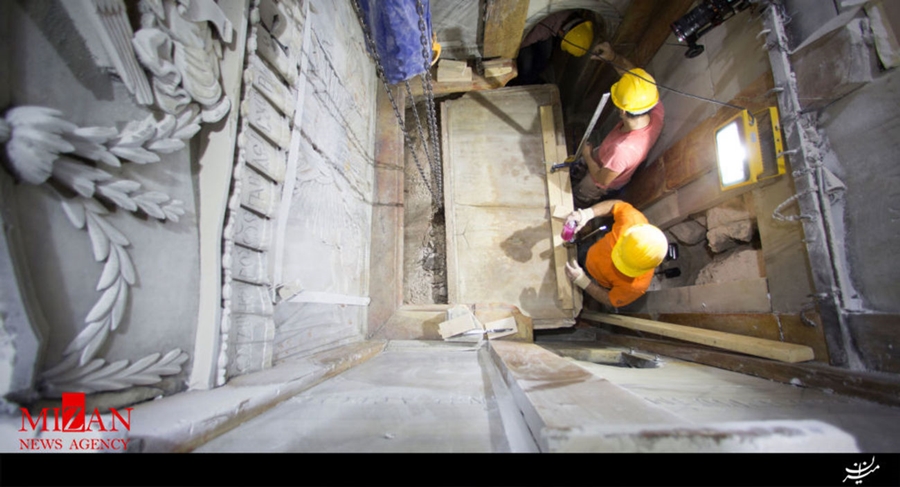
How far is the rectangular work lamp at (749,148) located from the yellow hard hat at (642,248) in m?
0.66

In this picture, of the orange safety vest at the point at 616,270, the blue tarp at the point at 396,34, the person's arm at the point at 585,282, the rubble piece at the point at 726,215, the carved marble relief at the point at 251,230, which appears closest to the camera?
the carved marble relief at the point at 251,230

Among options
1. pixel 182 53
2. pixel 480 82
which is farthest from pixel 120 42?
pixel 480 82

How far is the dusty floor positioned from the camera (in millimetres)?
4090

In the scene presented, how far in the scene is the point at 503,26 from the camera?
3.45 m

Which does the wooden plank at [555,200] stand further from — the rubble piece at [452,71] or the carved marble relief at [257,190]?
the carved marble relief at [257,190]

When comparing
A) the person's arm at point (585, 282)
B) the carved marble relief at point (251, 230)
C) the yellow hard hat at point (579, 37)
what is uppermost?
the yellow hard hat at point (579, 37)

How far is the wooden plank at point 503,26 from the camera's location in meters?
3.20

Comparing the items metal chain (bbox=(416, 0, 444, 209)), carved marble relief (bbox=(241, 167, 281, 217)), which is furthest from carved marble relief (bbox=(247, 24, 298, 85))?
metal chain (bbox=(416, 0, 444, 209))

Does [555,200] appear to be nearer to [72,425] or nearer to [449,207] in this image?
[449,207]

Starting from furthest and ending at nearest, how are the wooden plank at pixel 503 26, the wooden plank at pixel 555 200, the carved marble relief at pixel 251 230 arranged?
the wooden plank at pixel 555 200 < the wooden plank at pixel 503 26 < the carved marble relief at pixel 251 230

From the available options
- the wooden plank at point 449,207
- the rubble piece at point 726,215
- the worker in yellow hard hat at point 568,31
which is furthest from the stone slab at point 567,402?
the worker in yellow hard hat at point 568,31

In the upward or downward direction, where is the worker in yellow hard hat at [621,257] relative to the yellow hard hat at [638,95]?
downward

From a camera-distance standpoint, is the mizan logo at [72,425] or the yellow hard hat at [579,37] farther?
the yellow hard hat at [579,37]
